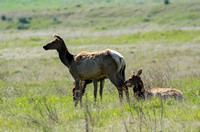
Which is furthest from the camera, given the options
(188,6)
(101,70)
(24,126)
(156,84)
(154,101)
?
(188,6)

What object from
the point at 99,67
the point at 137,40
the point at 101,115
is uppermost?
the point at 99,67

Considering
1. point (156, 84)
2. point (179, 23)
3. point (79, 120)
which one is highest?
point (79, 120)

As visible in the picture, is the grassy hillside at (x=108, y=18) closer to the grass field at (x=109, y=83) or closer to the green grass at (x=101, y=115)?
the grass field at (x=109, y=83)

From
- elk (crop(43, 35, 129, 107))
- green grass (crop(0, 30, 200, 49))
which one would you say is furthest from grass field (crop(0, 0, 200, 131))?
elk (crop(43, 35, 129, 107))

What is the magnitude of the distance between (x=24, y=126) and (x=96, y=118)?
1.44 metres

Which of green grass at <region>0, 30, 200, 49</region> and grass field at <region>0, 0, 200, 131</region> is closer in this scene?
grass field at <region>0, 0, 200, 131</region>

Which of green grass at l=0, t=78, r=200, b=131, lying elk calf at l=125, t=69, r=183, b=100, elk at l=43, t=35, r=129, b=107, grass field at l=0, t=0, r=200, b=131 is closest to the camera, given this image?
green grass at l=0, t=78, r=200, b=131

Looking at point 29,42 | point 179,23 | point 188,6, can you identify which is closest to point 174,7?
point 188,6

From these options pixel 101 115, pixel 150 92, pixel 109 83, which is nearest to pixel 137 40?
pixel 109 83

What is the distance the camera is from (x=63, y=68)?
64.6 feet

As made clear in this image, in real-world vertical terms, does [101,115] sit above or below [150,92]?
above

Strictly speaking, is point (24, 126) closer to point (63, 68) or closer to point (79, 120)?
point (79, 120)

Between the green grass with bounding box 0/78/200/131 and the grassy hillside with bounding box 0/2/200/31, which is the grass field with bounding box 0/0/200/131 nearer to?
the green grass with bounding box 0/78/200/131

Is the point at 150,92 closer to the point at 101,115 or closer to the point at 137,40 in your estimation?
the point at 101,115
